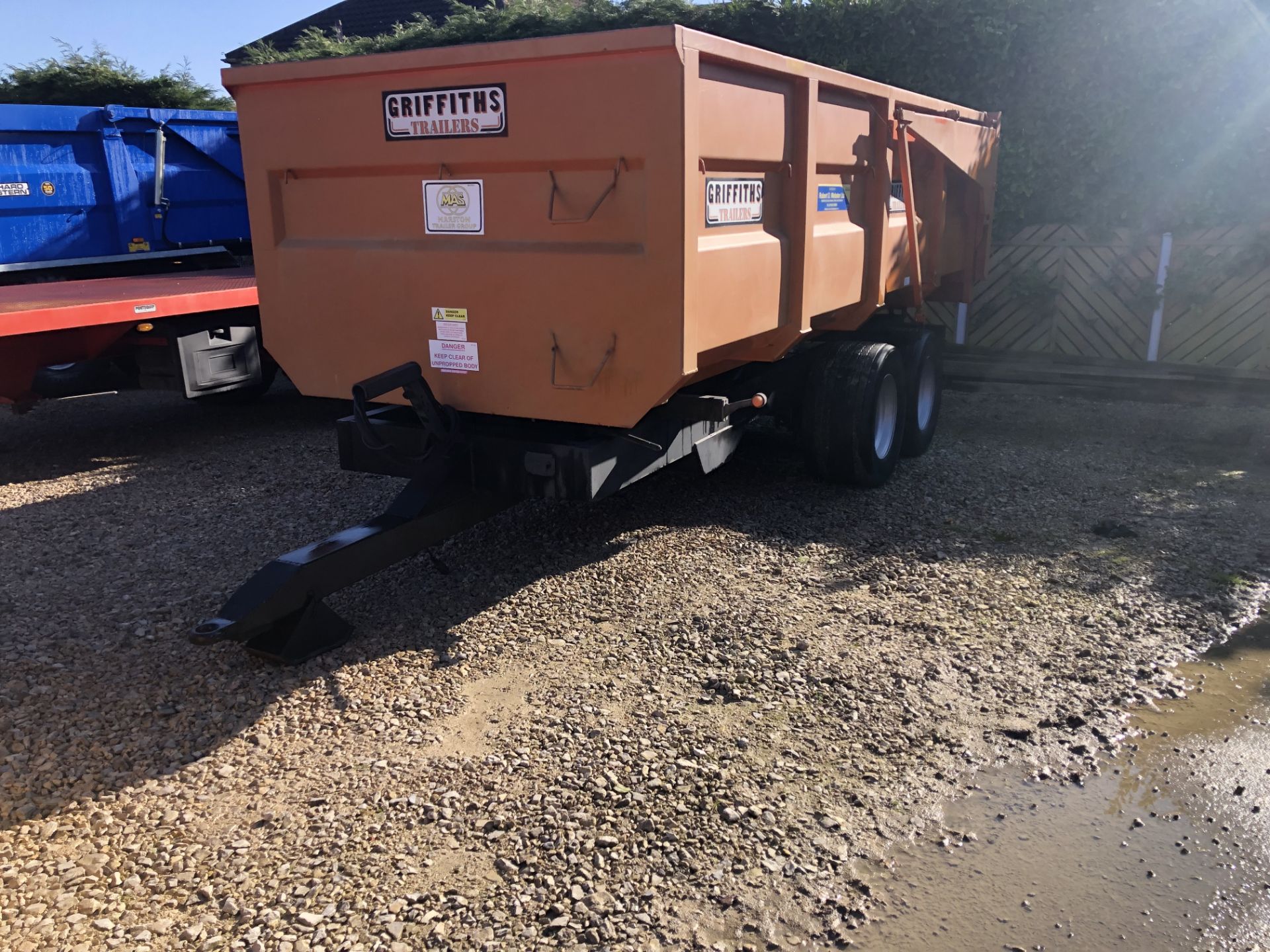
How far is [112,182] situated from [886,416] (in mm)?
7259

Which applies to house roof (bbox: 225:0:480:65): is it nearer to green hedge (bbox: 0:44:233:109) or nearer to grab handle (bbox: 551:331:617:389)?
green hedge (bbox: 0:44:233:109)

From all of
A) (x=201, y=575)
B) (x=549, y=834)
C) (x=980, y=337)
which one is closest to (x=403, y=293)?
(x=201, y=575)

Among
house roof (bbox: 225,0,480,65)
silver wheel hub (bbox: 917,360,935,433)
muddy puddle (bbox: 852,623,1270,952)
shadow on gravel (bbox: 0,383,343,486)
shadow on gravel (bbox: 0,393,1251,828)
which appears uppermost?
house roof (bbox: 225,0,480,65)

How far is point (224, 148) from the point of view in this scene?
33.5 feet

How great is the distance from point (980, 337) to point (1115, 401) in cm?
269

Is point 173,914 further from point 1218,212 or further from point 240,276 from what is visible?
point 1218,212

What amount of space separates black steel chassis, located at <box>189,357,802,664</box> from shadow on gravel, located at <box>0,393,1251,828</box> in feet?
0.95

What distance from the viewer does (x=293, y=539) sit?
5559mm

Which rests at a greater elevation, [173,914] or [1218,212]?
[1218,212]

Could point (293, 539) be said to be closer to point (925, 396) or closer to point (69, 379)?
point (69, 379)

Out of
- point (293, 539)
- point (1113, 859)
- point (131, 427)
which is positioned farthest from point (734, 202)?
point (131, 427)

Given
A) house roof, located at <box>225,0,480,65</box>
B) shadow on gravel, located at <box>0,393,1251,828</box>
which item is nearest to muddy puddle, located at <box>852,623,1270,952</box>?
shadow on gravel, located at <box>0,393,1251,828</box>

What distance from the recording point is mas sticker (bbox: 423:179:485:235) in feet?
13.9

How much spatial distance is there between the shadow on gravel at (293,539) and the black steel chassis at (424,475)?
289mm
